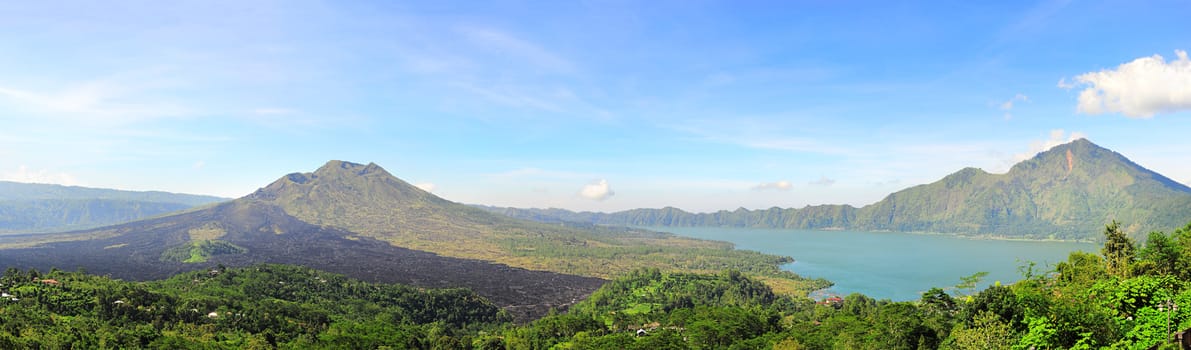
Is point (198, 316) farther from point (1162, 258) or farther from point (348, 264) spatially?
point (348, 264)

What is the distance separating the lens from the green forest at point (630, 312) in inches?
924

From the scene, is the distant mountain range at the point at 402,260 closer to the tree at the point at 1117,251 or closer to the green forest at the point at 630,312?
the green forest at the point at 630,312

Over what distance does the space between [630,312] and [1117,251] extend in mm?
61812

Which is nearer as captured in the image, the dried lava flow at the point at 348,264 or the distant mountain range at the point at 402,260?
the dried lava flow at the point at 348,264

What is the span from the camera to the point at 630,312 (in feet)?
290

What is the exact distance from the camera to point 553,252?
19250 centimetres

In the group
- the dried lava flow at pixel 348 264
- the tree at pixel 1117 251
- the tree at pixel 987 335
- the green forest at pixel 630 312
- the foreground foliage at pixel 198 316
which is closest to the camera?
the green forest at pixel 630 312

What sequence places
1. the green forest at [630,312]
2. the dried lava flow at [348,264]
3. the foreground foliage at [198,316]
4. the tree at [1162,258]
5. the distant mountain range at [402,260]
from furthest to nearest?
the distant mountain range at [402,260], the dried lava flow at [348,264], the foreground foliage at [198,316], the tree at [1162,258], the green forest at [630,312]

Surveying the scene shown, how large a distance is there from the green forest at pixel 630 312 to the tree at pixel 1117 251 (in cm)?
10

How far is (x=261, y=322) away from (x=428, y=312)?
95.4ft

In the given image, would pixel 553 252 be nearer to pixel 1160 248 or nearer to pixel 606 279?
pixel 606 279

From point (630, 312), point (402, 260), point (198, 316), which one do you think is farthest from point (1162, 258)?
point (402, 260)

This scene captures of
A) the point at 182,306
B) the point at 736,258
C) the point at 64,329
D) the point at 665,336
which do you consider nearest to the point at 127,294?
the point at 182,306

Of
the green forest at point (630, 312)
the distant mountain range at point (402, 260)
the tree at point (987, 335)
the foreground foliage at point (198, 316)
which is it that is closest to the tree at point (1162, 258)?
the green forest at point (630, 312)
